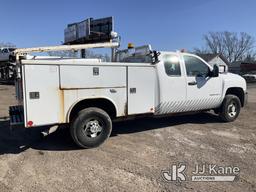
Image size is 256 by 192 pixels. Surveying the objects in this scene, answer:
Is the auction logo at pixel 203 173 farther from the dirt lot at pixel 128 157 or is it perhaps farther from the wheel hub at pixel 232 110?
the wheel hub at pixel 232 110

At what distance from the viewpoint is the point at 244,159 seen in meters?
4.57

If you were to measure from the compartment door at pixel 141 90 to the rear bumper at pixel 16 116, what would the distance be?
2217 millimetres

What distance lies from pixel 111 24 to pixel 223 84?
20196mm

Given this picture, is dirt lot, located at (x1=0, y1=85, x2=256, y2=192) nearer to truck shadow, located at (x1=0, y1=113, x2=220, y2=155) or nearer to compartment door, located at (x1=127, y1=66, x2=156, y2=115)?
truck shadow, located at (x1=0, y1=113, x2=220, y2=155)

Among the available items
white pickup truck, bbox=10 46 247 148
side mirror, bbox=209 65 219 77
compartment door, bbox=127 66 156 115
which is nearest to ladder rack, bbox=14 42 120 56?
white pickup truck, bbox=10 46 247 148

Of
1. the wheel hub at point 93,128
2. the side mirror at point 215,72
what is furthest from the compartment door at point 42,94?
the side mirror at point 215,72

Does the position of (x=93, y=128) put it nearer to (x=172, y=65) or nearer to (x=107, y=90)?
(x=107, y=90)

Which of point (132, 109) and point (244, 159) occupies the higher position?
point (132, 109)

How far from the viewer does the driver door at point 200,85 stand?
6.43 metres

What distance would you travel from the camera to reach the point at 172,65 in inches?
241

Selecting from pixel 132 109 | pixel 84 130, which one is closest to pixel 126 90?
pixel 132 109

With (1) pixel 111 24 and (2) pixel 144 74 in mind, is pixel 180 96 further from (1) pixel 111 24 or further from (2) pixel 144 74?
(1) pixel 111 24

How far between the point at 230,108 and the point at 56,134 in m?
5.04

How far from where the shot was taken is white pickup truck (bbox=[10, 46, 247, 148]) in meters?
4.47
